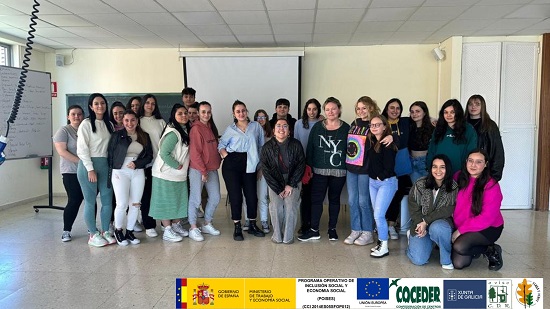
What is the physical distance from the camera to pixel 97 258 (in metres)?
3.46

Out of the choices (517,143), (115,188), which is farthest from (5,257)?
(517,143)

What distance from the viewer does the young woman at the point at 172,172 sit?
12.3 feet

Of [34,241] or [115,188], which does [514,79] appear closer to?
[115,188]

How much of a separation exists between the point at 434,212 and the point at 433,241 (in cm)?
28

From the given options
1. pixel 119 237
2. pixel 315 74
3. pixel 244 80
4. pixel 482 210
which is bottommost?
pixel 119 237

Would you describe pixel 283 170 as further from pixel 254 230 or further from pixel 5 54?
pixel 5 54

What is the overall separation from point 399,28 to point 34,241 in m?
5.16

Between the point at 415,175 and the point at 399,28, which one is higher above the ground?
the point at 399,28

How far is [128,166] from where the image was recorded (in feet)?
12.1

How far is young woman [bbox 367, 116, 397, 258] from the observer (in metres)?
3.40

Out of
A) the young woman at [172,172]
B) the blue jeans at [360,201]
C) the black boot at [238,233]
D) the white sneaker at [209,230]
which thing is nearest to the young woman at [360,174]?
the blue jeans at [360,201]

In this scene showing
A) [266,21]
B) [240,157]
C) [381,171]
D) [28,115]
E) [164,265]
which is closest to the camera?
[164,265]

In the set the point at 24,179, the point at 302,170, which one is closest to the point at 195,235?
the point at 302,170

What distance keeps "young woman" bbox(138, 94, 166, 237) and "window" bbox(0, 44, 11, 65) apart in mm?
3363
